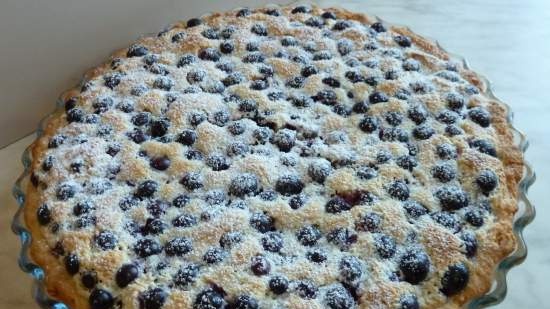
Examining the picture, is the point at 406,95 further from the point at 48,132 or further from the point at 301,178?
the point at 48,132

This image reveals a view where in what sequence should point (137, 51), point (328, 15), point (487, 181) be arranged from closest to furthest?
point (487, 181) < point (137, 51) < point (328, 15)

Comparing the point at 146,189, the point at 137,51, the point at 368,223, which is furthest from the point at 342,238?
the point at 137,51

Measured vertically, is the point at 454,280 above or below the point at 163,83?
below

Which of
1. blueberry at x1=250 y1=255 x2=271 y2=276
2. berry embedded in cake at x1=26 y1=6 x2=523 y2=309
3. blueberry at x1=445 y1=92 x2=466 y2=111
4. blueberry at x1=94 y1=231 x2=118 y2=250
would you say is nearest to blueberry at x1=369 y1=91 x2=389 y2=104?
berry embedded in cake at x1=26 y1=6 x2=523 y2=309

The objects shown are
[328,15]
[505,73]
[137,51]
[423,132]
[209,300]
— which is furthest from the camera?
[505,73]

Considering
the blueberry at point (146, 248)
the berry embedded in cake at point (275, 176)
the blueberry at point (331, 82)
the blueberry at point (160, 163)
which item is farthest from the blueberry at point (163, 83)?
the blueberry at point (146, 248)

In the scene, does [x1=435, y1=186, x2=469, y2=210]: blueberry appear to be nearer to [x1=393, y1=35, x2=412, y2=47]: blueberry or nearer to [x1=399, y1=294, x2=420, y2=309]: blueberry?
[x1=399, y1=294, x2=420, y2=309]: blueberry

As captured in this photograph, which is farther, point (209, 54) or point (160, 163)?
point (209, 54)

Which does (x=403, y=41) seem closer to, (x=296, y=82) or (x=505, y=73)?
(x=296, y=82)
